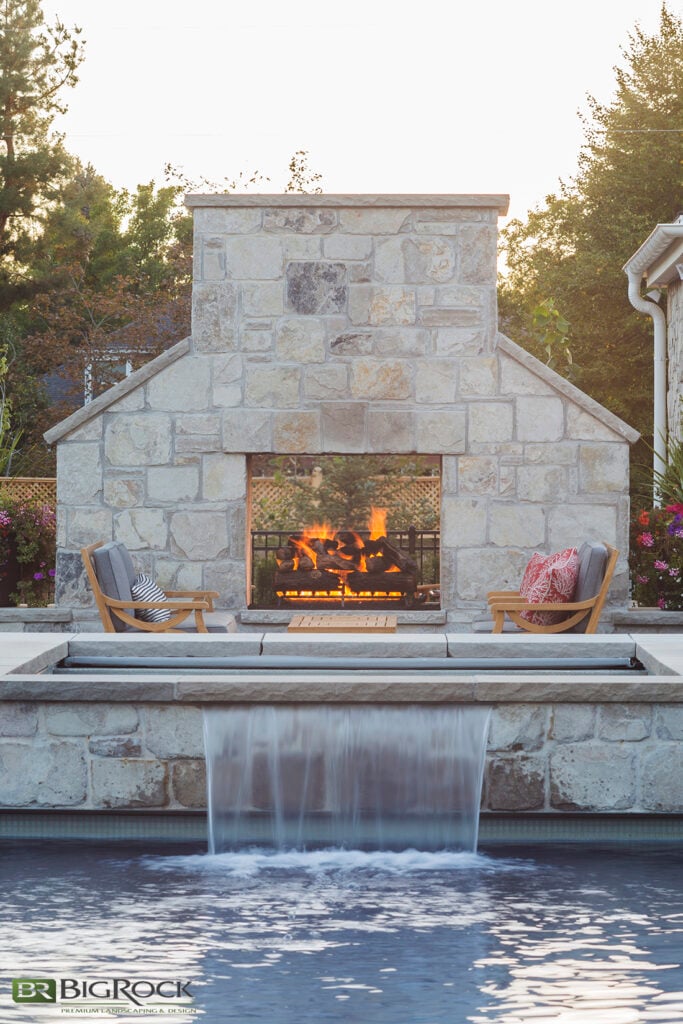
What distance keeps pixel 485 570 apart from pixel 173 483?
2.46m

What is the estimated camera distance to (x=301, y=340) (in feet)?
37.8

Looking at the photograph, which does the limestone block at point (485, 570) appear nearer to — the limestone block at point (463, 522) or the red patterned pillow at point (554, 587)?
the limestone block at point (463, 522)

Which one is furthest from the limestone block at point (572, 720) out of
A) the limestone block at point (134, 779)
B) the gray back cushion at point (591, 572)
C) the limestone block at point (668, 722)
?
the gray back cushion at point (591, 572)

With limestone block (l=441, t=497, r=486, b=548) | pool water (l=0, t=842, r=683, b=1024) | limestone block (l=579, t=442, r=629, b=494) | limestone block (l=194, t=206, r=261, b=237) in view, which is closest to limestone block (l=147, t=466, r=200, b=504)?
limestone block (l=194, t=206, r=261, b=237)

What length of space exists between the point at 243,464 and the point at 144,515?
854 millimetres

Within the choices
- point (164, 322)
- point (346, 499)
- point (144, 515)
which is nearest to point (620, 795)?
point (144, 515)

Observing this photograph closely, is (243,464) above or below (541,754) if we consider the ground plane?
above

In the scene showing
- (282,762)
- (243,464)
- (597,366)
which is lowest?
(282,762)

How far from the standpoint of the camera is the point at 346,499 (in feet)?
53.7

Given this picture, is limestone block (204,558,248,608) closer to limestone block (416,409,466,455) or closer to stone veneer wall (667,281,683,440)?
limestone block (416,409,466,455)

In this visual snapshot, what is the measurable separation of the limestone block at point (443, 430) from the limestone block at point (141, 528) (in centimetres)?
208

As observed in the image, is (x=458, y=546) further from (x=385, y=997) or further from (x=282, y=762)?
(x=385, y=997)

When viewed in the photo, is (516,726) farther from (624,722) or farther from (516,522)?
(516,522)

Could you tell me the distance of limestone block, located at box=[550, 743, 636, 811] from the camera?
6223mm
